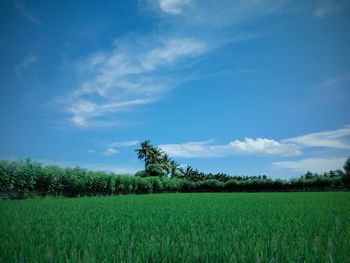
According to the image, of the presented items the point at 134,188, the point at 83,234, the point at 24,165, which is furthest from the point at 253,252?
the point at 134,188

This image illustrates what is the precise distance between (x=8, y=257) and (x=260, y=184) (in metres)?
62.0

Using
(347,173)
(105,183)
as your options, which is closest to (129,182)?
(105,183)

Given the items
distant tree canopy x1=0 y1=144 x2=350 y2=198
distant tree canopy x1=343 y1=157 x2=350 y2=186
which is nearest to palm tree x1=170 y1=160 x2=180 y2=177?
distant tree canopy x1=0 y1=144 x2=350 y2=198

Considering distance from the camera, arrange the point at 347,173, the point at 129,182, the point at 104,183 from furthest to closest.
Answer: the point at 347,173
the point at 129,182
the point at 104,183

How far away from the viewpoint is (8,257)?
10.7 ft

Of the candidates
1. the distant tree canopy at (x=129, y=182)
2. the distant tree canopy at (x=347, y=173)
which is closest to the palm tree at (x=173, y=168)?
the distant tree canopy at (x=129, y=182)

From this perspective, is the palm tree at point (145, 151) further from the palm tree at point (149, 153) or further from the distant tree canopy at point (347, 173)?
the distant tree canopy at point (347, 173)

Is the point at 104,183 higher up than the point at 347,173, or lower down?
lower down

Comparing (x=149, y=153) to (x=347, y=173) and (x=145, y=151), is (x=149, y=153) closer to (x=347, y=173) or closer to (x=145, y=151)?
(x=145, y=151)

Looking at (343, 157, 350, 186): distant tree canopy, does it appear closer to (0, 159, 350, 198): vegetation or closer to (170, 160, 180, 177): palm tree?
(0, 159, 350, 198): vegetation

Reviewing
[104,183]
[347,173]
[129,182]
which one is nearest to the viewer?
[104,183]

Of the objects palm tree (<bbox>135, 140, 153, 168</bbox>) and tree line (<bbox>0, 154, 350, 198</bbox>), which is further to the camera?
palm tree (<bbox>135, 140, 153, 168</bbox>)

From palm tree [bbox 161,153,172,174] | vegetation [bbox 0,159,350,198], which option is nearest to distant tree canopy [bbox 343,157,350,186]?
vegetation [bbox 0,159,350,198]

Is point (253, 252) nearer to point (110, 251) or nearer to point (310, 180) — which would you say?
point (110, 251)
